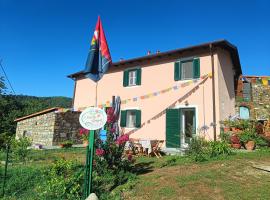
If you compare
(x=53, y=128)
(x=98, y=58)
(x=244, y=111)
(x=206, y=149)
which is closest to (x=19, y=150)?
(x=98, y=58)

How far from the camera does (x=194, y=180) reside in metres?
5.44

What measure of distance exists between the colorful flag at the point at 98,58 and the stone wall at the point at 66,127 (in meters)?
9.76

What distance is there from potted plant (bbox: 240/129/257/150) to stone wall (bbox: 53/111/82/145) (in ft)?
34.4

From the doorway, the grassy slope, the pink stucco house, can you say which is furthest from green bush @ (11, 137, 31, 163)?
the doorway

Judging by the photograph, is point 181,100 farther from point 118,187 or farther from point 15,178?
point 15,178

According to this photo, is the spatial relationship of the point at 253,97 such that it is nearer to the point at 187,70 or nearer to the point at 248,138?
the point at 187,70

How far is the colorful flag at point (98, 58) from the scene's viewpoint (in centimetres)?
602

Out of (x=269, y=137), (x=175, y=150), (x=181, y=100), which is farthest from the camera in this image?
(x=181, y=100)

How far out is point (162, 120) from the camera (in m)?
12.3

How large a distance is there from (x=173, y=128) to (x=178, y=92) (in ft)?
5.95

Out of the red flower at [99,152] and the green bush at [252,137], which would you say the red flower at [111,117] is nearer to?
the red flower at [99,152]

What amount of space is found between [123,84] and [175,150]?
17.8 feet

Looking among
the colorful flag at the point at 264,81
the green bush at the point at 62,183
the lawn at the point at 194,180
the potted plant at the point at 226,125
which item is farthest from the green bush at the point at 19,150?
the colorful flag at the point at 264,81

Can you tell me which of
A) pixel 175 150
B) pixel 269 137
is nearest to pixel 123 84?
pixel 175 150
